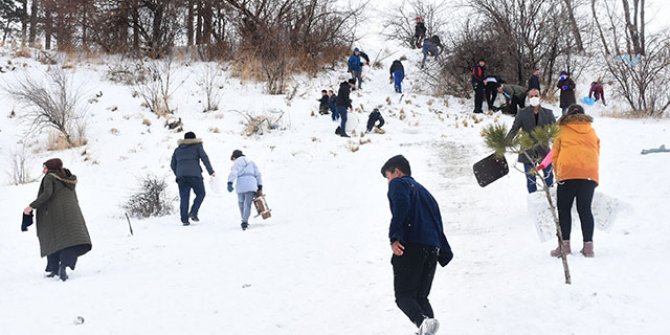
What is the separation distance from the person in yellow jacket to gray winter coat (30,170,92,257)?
17.9ft

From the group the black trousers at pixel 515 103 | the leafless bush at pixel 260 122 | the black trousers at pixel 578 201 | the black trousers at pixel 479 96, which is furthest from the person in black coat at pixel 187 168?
the black trousers at pixel 479 96

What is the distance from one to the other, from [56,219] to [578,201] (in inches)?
229

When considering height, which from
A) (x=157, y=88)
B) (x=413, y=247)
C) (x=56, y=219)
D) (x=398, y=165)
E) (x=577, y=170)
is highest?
(x=157, y=88)

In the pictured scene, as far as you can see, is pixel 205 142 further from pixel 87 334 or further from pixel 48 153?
pixel 87 334

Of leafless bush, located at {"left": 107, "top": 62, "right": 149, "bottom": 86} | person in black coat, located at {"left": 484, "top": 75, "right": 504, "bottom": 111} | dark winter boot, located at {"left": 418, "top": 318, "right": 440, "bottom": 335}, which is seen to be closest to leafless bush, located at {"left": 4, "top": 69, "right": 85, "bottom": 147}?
leafless bush, located at {"left": 107, "top": 62, "right": 149, "bottom": 86}

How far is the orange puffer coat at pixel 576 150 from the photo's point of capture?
5910 millimetres

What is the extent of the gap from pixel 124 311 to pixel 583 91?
22411mm

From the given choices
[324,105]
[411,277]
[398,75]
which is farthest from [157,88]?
[411,277]

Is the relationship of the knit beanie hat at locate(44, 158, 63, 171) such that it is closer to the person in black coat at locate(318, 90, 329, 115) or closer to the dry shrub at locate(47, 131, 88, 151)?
the dry shrub at locate(47, 131, 88, 151)

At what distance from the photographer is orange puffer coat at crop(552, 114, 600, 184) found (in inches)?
233

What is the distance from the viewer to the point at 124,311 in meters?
5.98

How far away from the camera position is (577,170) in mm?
Result: 5906

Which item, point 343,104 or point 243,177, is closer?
point 243,177

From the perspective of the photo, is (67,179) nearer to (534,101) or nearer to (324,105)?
(534,101)
